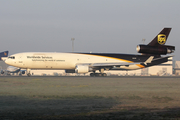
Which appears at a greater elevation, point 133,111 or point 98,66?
point 98,66

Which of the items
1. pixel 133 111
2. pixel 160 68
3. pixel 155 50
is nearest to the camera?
pixel 133 111

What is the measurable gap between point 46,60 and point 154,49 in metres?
→ 22.0

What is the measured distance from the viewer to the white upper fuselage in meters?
49.0

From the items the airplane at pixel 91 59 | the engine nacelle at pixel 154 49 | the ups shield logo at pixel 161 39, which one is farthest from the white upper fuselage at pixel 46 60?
the ups shield logo at pixel 161 39

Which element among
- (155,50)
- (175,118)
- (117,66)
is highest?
(155,50)

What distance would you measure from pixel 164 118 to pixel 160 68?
3230 inches

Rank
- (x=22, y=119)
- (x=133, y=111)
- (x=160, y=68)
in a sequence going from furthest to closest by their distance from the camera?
(x=160, y=68)
(x=133, y=111)
(x=22, y=119)

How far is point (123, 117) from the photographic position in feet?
35.9

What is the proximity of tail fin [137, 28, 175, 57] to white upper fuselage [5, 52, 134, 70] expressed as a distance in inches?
446

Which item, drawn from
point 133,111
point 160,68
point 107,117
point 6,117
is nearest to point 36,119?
point 6,117

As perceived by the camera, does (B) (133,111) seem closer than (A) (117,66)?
Yes

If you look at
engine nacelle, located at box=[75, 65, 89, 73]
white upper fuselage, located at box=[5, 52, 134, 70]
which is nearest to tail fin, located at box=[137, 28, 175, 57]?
engine nacelle, located at box=[75, 65, 89, 73]

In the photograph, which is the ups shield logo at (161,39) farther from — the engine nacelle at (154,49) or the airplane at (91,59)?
the engine nacelle at (154,49)

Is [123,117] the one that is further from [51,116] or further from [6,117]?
[6,117]
